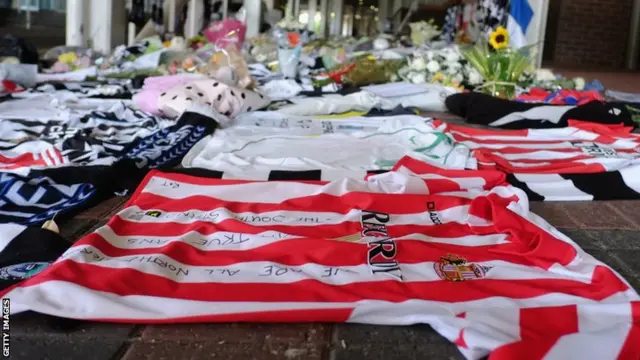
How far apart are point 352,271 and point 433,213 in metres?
0.43

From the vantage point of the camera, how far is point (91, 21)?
5309 millimetres

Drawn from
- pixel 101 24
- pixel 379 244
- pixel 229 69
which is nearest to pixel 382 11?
pixel 101 24

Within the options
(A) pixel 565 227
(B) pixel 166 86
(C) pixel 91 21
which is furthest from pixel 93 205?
(C) pixel 91 21

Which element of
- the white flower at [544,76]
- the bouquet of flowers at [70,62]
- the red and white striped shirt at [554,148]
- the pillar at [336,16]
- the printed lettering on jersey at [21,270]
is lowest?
the printed lettering on jersey at [21,270]

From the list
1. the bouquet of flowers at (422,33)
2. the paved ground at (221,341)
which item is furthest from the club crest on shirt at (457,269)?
the bouquet of flowers at (422,33)

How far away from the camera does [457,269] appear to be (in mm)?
1276

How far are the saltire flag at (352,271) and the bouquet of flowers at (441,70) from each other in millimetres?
2560

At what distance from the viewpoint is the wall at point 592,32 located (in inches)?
378

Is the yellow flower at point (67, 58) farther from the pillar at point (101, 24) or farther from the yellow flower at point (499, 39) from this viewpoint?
the yellow flower at point (499, 39)

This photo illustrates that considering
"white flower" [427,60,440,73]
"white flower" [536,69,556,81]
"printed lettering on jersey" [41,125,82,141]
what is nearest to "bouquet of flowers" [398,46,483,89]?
"white flower" [427,60,440,73]

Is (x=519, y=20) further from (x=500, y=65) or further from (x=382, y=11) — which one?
(x=382, y=11)

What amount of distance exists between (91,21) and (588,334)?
5.09m

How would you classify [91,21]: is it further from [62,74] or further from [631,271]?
[631,271]

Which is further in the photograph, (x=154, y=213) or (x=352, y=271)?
(x=154, y=213)
